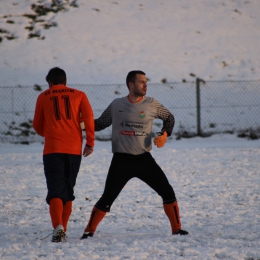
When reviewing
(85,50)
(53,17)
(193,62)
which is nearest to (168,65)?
(193,62)

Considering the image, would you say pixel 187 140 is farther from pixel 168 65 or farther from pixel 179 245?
pixel 179 245

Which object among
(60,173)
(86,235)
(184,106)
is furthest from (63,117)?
(184,106)

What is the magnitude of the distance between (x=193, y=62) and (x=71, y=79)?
513cm

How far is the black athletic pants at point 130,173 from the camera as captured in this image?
Answer: 17.1 feet

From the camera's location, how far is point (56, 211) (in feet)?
16.6

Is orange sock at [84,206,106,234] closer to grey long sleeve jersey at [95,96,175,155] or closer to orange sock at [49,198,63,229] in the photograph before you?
orange sock at [49,198,63,229]

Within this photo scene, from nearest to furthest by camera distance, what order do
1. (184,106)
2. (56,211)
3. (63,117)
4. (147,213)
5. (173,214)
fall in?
1. (56,211)
2. (63,117)
3. (173,214)
4. (147,213)
5. (184,106)

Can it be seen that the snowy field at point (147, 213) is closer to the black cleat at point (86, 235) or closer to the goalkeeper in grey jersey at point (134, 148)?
the black cleat at point (86, 235)

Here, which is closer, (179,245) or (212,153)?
(179,245)

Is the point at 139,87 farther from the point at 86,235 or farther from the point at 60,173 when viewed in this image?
the point at 86,235

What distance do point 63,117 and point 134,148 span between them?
28.7 inches

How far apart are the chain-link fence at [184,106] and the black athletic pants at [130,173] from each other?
9661 millimetres

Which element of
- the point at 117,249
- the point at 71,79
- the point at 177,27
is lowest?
the point at 117,249

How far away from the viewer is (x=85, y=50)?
853 inches
